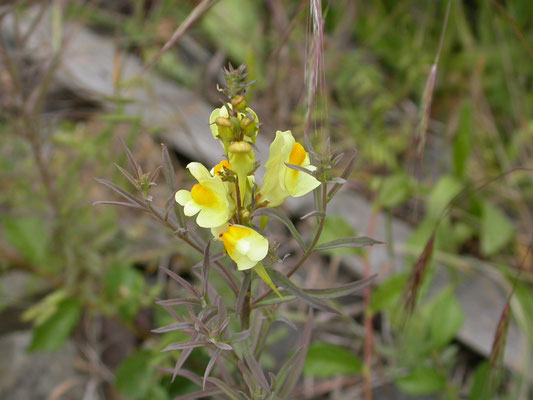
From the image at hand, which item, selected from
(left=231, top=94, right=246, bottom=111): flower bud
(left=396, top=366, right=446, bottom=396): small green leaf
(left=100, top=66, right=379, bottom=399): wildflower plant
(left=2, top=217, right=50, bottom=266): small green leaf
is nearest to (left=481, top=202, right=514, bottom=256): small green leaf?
(left=396, top=366, right=446, bottom=396): small green leaf

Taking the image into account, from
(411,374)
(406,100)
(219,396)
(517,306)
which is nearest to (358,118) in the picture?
(406,100)

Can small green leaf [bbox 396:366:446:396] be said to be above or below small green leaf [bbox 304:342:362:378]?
below

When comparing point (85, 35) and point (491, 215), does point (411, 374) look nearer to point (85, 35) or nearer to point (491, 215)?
point (491, 215)

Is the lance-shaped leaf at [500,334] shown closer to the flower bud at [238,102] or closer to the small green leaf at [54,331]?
the flower bud at [238,102]

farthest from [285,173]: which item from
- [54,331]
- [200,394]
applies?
[54,331]

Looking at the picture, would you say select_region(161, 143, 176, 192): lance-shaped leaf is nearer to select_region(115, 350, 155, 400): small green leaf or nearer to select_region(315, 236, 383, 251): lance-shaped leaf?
select_region(315, 236, 383, 251): lance-shaped leaf

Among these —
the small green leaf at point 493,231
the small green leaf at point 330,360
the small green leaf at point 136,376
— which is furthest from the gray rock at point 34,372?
the small green leaf at point 493,231

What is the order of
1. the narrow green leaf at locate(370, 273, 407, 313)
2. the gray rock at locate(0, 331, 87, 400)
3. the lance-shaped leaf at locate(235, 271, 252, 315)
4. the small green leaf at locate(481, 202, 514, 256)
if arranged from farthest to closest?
the small green leaf at locate(481, 202, 514, 256), the gray rock at locate(0, 331, 87, 400), the narrow green leaf at locate(370, 273, 407, 313), the lance-shaped leaf at locate(235, 271, 252, 315)

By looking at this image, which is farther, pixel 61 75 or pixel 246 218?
pixel 61 75
